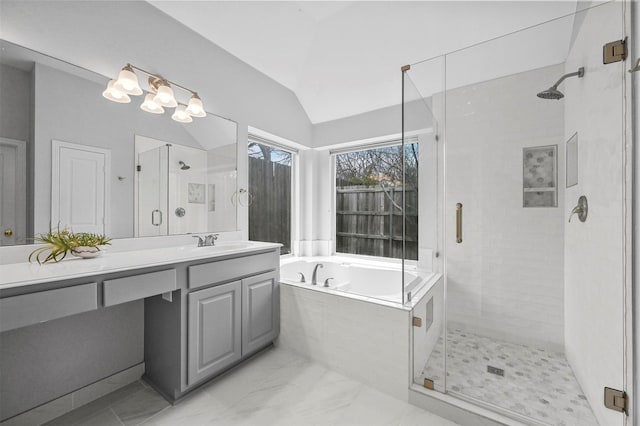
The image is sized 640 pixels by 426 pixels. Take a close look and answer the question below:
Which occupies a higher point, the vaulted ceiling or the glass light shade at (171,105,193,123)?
the vaulted ceiling

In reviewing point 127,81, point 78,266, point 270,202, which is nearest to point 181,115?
point 127,81

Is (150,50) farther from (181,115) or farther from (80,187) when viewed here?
(80,187)

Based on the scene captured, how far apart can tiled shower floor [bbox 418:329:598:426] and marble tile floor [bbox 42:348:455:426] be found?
12.3 inches

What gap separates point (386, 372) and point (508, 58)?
95.8 inches

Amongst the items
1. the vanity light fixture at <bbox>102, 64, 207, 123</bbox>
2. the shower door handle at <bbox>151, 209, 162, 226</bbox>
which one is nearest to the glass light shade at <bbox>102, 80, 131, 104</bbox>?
the vanity light fixture at <bbox>102, 64, 207, 123</bbox>

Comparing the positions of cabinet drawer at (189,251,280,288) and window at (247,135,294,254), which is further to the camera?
window at (247,135,294,254)

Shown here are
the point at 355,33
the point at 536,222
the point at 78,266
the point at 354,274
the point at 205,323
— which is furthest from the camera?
the point at 354,274

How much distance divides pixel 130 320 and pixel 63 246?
68 cm

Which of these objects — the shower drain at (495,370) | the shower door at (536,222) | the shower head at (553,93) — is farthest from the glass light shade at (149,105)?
the shower drain at (495,370)

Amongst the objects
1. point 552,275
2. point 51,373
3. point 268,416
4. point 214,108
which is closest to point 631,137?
point 552,275

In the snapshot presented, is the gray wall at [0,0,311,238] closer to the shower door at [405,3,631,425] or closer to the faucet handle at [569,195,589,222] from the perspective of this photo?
the shower door at [405,3,631,425]

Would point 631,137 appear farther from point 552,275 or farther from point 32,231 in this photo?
point 32,231

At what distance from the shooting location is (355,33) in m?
2.42

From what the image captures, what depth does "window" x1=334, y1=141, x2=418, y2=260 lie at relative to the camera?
313cm
